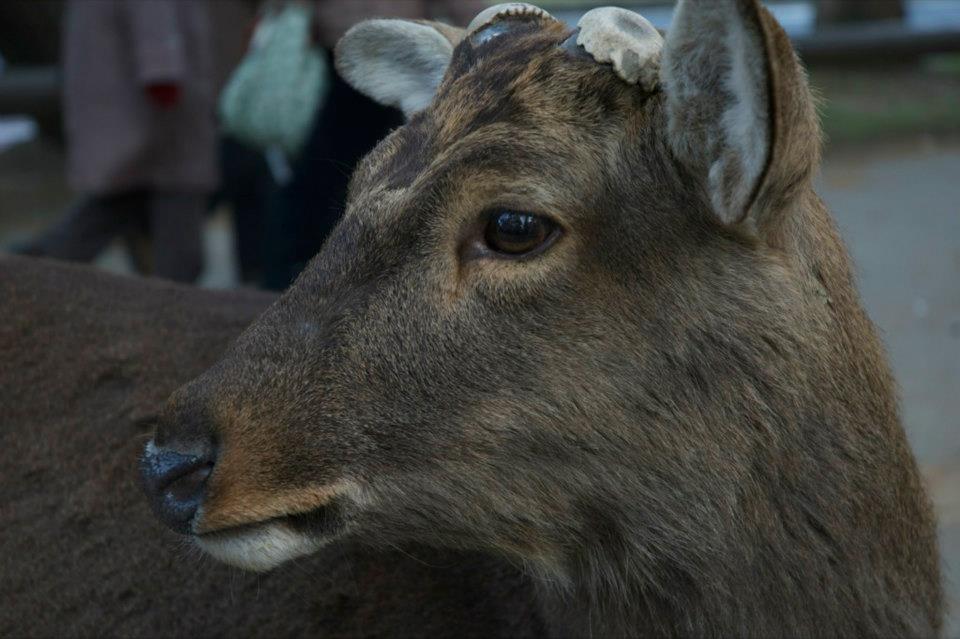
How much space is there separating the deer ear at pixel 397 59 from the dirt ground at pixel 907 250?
7.29ft

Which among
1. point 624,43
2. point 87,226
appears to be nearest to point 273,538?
point 624,43

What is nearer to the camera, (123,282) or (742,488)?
(742,488)

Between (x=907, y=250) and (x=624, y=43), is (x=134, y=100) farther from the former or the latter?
(x=907, y=250)

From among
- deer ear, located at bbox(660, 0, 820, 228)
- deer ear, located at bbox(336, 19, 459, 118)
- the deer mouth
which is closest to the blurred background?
deer ear, located at bbox(660, 0, 820, 228)

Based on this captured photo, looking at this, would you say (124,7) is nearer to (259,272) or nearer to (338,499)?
(259,272)

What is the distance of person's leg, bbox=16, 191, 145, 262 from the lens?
7633 mm

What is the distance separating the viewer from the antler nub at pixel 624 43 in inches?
114

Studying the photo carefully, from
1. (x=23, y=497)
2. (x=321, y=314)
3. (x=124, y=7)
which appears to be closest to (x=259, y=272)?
(x=124, y=7)

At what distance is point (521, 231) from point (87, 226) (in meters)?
5.44

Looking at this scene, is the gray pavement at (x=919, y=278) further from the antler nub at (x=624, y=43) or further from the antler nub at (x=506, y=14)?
the antler nub at (x=624, y=43)

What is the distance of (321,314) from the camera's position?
2918 millimetres

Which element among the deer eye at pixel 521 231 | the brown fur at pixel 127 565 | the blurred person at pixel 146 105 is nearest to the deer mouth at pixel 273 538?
the brown fur at pixel 127 565

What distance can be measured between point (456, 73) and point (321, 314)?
0.73 meters

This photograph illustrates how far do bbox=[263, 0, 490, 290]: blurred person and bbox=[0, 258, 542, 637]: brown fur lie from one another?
119 inches
